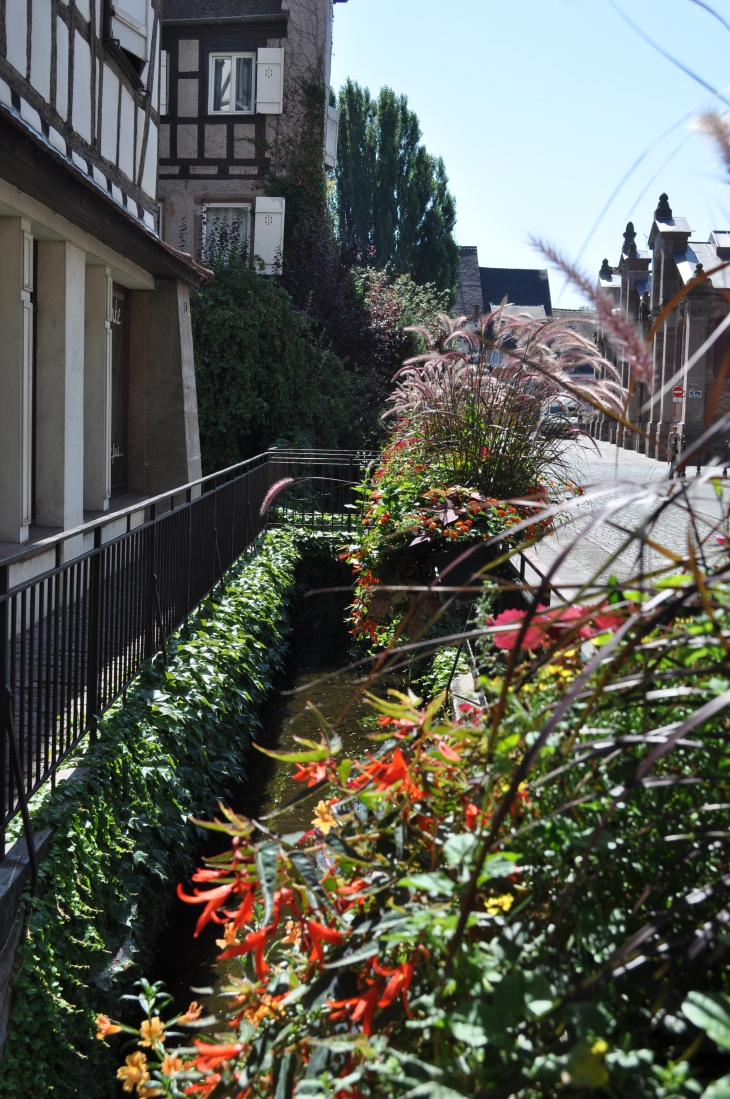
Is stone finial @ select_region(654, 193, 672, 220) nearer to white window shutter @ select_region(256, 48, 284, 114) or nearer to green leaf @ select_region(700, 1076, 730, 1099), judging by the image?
white window shutter @ select_region(256, 48, 284, 114)

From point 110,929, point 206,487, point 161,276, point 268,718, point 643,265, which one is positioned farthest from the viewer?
point 643,265

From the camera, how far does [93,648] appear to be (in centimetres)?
464

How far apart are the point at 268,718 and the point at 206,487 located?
6424 mm

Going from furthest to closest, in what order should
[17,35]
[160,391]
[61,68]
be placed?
[160,391], [61,68], [17,35]

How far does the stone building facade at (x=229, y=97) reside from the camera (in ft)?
67.8

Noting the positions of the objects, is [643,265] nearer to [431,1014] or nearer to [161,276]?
[161,276]

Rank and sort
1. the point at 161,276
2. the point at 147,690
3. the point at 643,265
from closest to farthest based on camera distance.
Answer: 1. the point at 147,690
2. the point at 161,276
3. the point at 643,265

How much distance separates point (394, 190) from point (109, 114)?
34547mm

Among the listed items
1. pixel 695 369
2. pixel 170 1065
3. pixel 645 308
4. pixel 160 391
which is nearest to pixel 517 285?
pixel 645 308

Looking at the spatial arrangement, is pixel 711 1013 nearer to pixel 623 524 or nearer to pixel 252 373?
pixel 623 524

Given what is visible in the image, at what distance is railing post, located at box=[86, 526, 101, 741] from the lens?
4.55 metres

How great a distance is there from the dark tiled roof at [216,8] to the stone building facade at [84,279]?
9917 mm

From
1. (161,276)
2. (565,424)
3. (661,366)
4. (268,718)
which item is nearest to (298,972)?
(565,424)

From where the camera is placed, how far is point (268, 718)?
26.0ft
